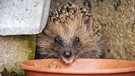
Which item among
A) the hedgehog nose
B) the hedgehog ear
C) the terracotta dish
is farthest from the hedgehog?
the terracotta dish

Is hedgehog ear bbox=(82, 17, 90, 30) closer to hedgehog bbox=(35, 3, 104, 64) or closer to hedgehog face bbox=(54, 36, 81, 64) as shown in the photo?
hedgehog bbox=(35, 3, 104, 64)

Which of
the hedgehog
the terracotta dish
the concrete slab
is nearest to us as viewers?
the terracotta dish

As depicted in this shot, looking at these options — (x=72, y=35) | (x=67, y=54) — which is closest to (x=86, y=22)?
(x=72, y=35)

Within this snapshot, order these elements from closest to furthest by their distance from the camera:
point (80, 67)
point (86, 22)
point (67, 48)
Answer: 1. point (80, 67)
2. point (67, 48)
3. point (86, 22)

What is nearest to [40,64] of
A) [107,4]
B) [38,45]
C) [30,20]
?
[30,20]

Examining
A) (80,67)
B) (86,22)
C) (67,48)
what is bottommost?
(80,67)

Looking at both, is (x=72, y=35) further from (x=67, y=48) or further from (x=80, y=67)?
(x=80, y=67)
